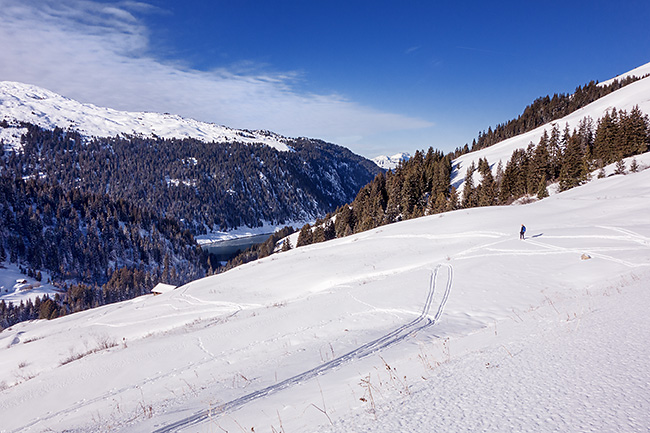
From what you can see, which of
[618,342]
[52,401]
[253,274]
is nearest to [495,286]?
[618,342]

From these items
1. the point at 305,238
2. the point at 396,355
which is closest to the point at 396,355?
the point at 396,355

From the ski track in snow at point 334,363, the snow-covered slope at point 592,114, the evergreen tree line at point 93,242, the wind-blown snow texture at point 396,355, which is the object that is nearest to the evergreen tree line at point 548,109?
the snow-covered slope at point 592,114

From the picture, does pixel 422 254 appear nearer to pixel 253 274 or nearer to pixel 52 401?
pixel 253 274

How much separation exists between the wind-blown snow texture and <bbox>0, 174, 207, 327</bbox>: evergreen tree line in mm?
114302

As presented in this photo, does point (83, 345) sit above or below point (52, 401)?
below

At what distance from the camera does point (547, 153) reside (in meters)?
57.2

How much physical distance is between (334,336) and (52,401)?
8064mm

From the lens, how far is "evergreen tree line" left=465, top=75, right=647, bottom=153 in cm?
11562

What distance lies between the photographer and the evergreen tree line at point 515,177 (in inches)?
1997

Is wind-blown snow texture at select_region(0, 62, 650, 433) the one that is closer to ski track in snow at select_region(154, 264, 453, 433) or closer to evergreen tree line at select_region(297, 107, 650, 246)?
ski track in snow at select_region(154, 264, 453, 433)

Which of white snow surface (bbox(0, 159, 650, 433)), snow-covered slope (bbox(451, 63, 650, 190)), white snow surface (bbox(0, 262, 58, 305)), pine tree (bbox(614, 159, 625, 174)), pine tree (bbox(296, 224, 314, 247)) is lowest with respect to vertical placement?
white snow surface (bbox(0, 262, 58, 305))

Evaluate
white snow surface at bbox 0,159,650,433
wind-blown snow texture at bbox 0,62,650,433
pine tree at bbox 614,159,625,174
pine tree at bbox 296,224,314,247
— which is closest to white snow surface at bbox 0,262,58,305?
pine tree at bbox 296,224,314,247

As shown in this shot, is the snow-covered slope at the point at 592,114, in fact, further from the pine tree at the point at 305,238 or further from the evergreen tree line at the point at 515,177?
the pine tree at the point at 305,238

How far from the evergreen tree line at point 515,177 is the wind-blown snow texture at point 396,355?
1356 inches
